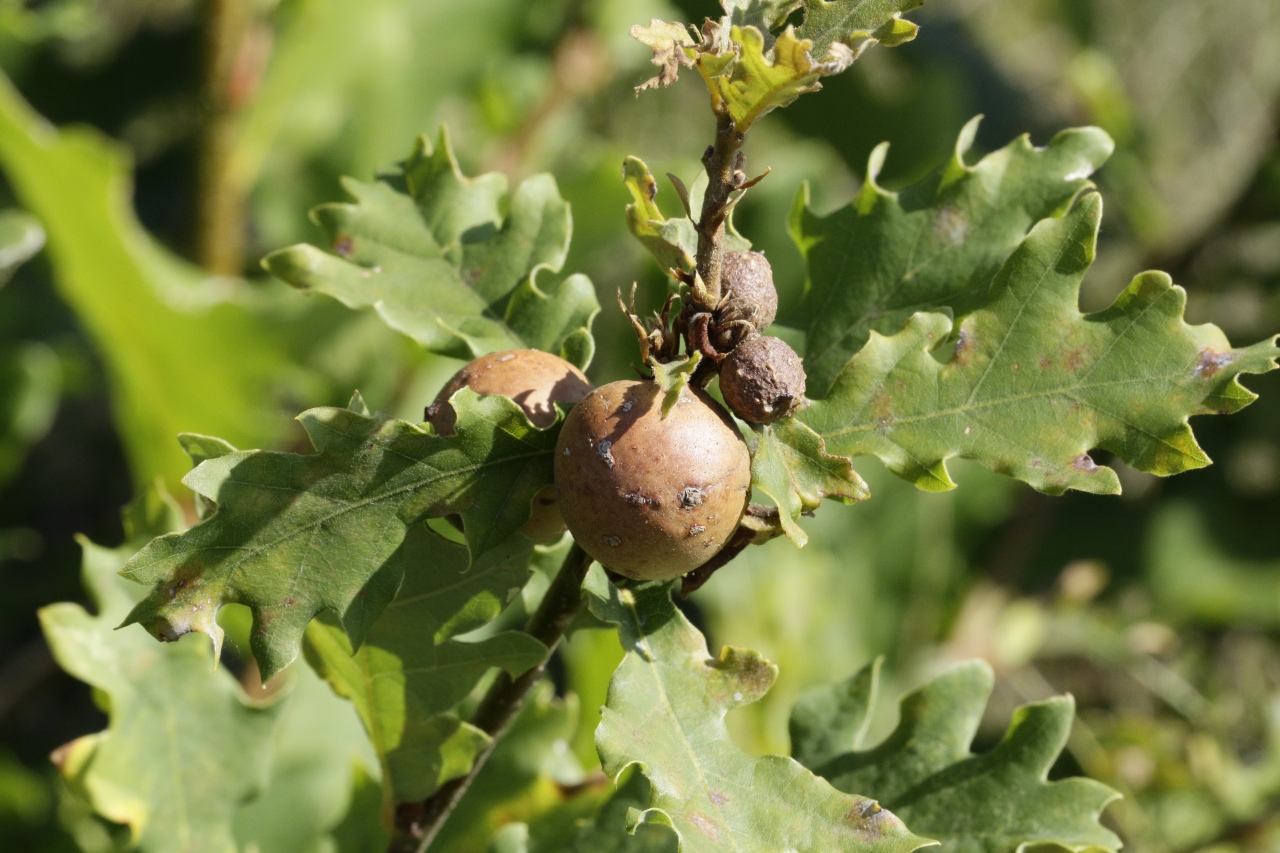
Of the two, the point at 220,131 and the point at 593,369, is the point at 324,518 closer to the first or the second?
the point at 220,131

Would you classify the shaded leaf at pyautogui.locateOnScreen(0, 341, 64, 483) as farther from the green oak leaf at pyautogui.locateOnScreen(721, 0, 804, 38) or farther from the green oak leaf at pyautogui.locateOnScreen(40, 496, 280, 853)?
the green oak leaf at pyautogui.locateOnScreen(721, 0, 804, 38)

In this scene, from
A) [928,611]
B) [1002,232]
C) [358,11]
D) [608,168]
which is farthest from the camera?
[928,611]

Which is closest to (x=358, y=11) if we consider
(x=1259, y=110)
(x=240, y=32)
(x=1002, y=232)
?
(x=240, y=32)

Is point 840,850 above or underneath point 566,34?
above

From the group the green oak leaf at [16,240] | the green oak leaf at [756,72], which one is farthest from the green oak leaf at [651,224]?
the green oak leaf at [16,240]

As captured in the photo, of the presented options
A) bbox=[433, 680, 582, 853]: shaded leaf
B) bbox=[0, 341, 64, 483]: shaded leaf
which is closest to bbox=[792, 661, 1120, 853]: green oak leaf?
bbox=[433, 680, 582, 853]: shaded leaf

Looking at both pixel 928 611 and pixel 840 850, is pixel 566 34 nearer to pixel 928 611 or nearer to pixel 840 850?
pixel 928 611
